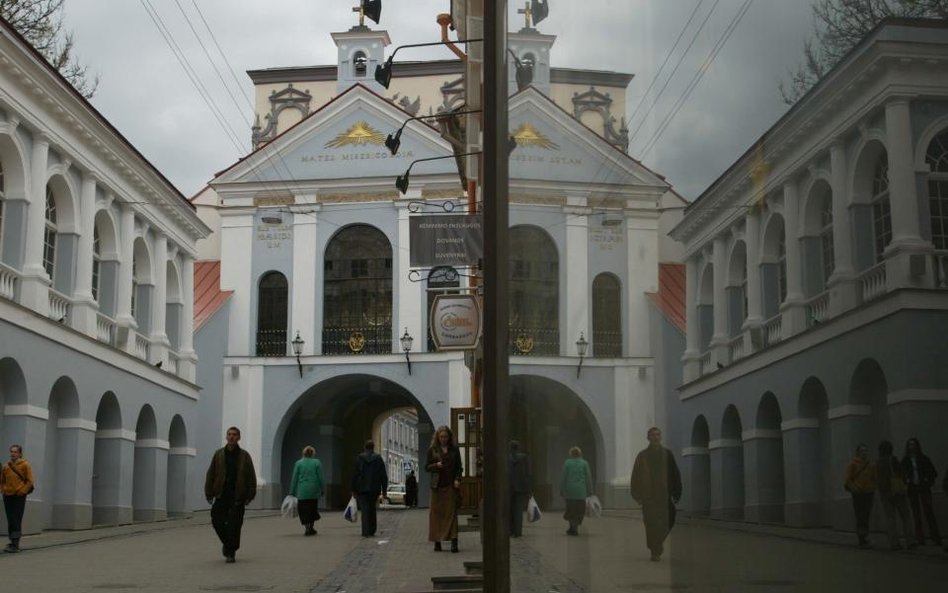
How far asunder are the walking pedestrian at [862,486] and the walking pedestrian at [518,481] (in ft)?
Result: 9.37

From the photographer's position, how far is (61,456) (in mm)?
25531

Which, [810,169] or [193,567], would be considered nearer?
[810,169]

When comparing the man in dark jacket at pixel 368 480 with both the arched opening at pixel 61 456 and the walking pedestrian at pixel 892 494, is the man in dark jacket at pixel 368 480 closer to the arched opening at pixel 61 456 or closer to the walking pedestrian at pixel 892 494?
the arched opening at pixel 61 456

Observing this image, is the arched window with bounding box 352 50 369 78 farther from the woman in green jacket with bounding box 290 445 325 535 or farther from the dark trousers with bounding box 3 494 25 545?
the dark trousers with bounding box 3 494 25 545

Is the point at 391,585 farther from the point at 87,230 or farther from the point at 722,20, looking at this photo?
the point at 87,230

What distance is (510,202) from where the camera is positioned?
4.38 m

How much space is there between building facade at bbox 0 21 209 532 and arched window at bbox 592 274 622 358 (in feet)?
69.3

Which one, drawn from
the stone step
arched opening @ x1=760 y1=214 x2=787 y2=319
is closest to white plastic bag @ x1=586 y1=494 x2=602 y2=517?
arched opening @ x1=760 y1=214 x2=787 y2=319

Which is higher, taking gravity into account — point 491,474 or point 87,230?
point 87,230

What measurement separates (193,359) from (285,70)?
22.0 meters

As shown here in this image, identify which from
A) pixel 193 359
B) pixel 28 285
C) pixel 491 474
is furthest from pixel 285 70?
pixel 491 474

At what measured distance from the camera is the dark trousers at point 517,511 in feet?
12.8

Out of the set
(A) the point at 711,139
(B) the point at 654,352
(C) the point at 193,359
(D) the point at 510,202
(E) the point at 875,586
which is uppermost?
(C) the point at 193,359

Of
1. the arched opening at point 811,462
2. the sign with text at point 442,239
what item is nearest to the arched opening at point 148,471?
the sign with text at point 442,239
